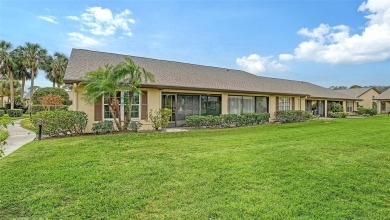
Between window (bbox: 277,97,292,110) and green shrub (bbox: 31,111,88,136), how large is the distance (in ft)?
55.6

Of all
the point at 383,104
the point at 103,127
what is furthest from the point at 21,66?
the point at 383,104

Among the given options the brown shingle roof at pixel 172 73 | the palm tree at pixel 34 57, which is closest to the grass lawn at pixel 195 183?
the brown shingle roof at pixel 172 73

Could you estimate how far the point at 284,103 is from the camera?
73.3ft

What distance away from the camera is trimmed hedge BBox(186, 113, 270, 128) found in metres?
14.8

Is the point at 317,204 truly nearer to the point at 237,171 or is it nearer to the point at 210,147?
the point at 237,171

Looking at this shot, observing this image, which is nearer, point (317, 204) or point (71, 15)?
point (317, 204)

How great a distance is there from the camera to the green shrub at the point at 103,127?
38.8ft

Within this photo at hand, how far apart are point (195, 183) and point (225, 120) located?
11.3 m

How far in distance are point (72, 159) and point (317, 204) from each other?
623 centimetres

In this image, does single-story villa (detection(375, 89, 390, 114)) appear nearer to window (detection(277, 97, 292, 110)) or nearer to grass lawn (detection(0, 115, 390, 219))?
window (detection(277, 97, 292, 110))

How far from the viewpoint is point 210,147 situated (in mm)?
8578

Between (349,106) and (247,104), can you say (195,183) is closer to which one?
(247,104)

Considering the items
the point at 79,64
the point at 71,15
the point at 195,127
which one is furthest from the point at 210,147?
the point at 71,15

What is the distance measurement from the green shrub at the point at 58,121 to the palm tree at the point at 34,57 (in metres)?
33.3
